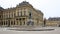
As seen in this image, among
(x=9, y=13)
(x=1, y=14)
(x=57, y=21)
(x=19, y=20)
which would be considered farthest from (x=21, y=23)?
(x=57, y=21)

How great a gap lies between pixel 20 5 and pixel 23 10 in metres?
2.89

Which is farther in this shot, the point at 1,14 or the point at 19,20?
the point at 1,14

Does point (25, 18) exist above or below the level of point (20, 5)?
below

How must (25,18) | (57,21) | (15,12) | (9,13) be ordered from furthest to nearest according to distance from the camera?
(57,21)
(9,13)
(15,12)
(25,18)

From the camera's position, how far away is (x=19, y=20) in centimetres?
7950

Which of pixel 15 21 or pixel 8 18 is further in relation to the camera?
pixel 8 18

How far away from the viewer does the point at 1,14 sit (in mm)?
94000

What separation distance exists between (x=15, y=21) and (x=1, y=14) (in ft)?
50.9

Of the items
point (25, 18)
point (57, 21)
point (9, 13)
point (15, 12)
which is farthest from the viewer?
point (57, 21)

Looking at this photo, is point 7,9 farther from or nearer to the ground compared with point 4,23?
farther from the ground

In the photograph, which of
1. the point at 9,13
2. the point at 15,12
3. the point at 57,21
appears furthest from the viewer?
the point at 57,21

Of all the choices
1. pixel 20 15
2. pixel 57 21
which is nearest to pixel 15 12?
pixel 20 15

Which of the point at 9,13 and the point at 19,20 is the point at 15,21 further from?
the point at 9,13

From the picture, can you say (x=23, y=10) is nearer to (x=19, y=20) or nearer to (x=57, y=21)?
(x=19, y=20)
